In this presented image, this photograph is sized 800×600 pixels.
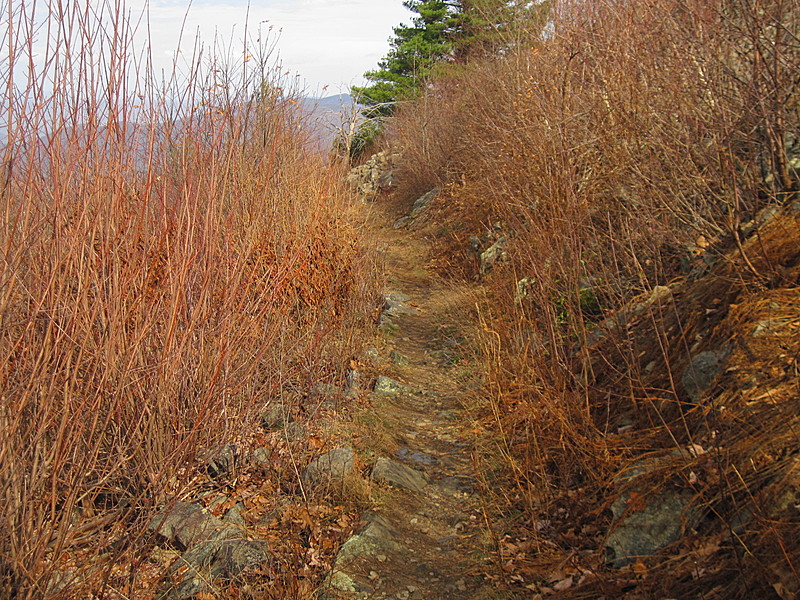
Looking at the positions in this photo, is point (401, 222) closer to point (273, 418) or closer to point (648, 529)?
point (273, 418)

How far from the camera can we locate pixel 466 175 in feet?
40.5

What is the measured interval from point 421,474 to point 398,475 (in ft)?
0.76

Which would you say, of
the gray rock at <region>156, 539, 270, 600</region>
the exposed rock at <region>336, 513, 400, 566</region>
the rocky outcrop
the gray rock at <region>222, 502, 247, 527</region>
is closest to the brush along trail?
the exposed rock at <region>336, 513, 400, 566</region>

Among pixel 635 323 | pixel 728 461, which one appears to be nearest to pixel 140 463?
pixel 728 461

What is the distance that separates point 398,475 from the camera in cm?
421

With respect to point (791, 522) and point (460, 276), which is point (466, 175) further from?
point (791, 522)

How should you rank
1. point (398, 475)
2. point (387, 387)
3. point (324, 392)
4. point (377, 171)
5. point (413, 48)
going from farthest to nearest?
1. point (413, 48)
2. point (377, 171)
3. point (387, 387)
4. point (324, 392)
5. point (398, 475)

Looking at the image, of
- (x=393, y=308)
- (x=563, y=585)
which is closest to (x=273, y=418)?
(x=563, y=585)

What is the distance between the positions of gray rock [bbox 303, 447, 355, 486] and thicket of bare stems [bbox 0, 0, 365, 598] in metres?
0.48

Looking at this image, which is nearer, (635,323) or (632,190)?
(635,323)

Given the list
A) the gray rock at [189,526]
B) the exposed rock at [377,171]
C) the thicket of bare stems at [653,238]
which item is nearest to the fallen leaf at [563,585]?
the thicket of bare stems at [653,238]

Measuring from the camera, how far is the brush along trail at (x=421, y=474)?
3.29m

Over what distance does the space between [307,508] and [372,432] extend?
1.31 metres

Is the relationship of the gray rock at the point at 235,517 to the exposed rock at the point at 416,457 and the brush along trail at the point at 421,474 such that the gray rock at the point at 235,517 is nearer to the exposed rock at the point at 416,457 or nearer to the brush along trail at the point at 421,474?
the brush along trail at the point at 421,474
